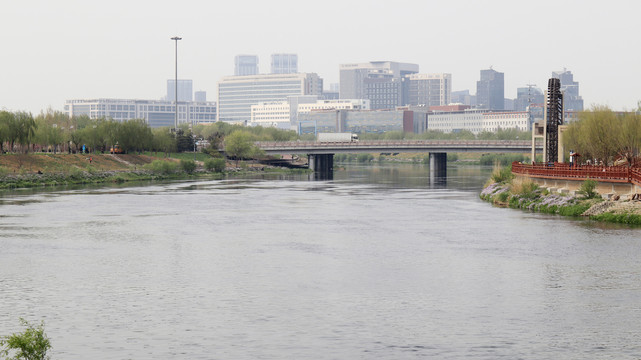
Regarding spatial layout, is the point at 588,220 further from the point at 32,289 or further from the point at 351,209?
the point at 32,289

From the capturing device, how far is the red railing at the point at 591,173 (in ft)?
193

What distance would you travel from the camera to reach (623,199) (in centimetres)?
5928

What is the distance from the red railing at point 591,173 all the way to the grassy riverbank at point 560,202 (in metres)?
1.27

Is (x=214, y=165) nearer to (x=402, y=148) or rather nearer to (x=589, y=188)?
(x=402, y=148)

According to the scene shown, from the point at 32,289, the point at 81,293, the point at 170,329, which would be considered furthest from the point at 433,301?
the point at 32,289

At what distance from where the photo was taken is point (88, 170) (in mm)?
117812

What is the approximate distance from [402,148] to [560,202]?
9469 centimetres

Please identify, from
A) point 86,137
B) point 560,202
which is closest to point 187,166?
point 86,137

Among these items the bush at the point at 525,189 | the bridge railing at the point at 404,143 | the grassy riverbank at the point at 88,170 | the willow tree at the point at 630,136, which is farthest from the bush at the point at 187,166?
the willow tree at the point at 630,136

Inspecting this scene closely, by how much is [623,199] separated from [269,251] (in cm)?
2905

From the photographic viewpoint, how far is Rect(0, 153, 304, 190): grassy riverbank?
344 feet

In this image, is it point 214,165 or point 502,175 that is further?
point 214,165

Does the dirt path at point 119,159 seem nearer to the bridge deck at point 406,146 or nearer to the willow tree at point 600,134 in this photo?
the bridge deck at point 406,146

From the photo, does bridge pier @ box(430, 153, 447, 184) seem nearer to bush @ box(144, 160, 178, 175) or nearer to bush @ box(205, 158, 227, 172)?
bush @ box(205, 158, 227, 172)
